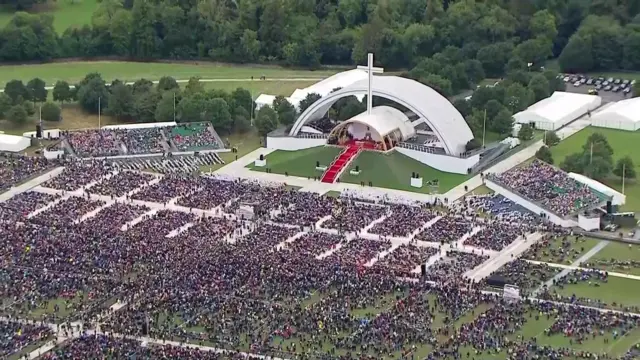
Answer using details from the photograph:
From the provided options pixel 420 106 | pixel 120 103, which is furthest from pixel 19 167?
pixel 420 106

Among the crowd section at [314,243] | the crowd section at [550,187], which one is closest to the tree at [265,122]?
the crowd section at [550,187]

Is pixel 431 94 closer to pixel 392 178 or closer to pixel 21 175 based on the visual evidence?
pixel 392 178

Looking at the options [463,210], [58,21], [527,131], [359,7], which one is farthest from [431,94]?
[58,21]

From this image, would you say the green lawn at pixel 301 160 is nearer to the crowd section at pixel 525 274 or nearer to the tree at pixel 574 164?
the tree at pixel 574 164

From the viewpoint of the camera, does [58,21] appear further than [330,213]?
Yes

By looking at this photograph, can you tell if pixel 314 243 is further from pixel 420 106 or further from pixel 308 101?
pixel 308 101
